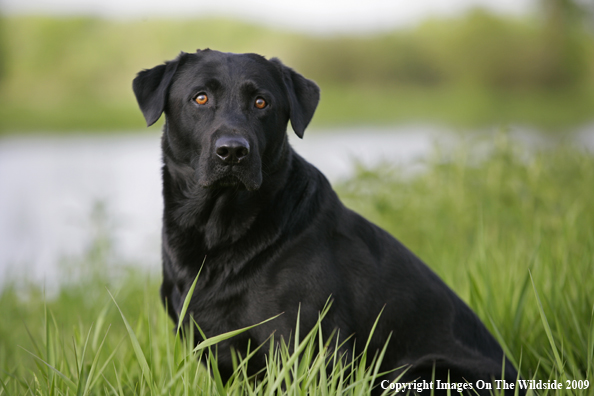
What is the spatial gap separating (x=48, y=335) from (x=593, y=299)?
276 centimetres

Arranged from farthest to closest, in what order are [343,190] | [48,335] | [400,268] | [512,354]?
[343,190] < [512,354] < [400,268] < [48,335]

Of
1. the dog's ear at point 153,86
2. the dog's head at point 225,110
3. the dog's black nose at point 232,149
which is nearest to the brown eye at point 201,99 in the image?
the dog's head at point 225,110

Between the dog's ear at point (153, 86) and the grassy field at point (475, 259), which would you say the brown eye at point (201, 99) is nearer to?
the dog's ear at point (153, 86)

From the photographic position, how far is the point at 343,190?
14.9ft

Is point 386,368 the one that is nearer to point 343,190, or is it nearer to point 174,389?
point 174,389

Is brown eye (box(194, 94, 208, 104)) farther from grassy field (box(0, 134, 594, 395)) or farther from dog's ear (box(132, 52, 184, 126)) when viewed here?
grassy field (box(0, 134, 594, 395))

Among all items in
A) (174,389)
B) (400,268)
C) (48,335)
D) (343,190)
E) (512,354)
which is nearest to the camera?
(174,389)

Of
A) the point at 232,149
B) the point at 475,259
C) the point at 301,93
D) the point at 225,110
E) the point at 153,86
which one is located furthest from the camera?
the point at 475,259

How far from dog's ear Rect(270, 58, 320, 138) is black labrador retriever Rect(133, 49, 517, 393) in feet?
0.17

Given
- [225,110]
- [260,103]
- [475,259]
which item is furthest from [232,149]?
[475,259]

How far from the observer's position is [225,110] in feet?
8.14

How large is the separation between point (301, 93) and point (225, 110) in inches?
18.6

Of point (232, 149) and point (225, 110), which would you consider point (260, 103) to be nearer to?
point (225, 110)

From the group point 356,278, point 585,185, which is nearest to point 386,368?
point 356,278
